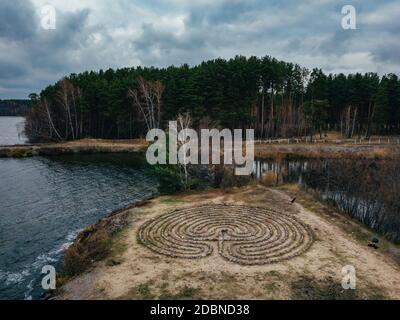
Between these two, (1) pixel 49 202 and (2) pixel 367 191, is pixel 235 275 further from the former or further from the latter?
(1) pixel 49 202

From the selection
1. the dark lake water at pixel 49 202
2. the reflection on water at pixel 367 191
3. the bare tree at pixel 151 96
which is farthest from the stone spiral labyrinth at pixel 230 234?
the bare tree at pixel 151 96

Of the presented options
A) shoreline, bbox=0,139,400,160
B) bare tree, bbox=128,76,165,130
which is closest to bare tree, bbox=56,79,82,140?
shoreline, bbox=0,139,400,160

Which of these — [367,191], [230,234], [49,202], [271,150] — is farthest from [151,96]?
[230,234]

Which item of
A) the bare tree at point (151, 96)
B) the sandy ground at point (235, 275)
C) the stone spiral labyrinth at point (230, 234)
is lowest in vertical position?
the sandy ground at point (235, 275)

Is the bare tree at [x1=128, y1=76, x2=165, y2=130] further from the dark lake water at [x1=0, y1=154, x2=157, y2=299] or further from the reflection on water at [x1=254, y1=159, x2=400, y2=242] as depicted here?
the reflection on water at [x1=254, y1=159, x2=400, y2=242]

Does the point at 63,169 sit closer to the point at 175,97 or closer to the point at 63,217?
the point at 63,217

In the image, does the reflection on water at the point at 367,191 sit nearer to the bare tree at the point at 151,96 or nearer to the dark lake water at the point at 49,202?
the dark lake water at the point at 49,202
